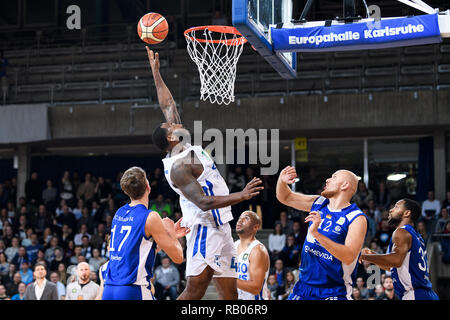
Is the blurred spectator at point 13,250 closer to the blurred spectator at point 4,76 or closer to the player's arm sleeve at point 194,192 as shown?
the blurred spectator at point 4,76

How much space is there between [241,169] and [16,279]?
667 centimetres

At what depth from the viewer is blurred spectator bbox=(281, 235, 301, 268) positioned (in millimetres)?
15172

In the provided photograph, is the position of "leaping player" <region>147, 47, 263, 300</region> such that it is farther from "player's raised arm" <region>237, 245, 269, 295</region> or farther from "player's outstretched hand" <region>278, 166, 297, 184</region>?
"player's outstretched hand" <region>278, 166, 297, 184</region>

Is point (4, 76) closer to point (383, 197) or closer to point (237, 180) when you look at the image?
point (237, 180)

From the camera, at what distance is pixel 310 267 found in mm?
5852

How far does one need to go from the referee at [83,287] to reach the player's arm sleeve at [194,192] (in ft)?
18.1

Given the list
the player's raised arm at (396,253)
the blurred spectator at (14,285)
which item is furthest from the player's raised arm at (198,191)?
the blurred spectator at (14,285)

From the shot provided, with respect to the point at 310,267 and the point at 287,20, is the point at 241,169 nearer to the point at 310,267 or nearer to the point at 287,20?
the point at 287,20

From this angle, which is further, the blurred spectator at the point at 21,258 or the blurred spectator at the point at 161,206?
the blurred spectator at the point at 161,206

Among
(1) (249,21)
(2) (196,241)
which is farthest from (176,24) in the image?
(2) (196,241)

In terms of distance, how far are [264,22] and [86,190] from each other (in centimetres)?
1247

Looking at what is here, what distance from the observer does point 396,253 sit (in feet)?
21.7

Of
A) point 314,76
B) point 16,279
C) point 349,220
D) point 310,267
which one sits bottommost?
point 16,279

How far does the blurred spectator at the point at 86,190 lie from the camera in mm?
19500
